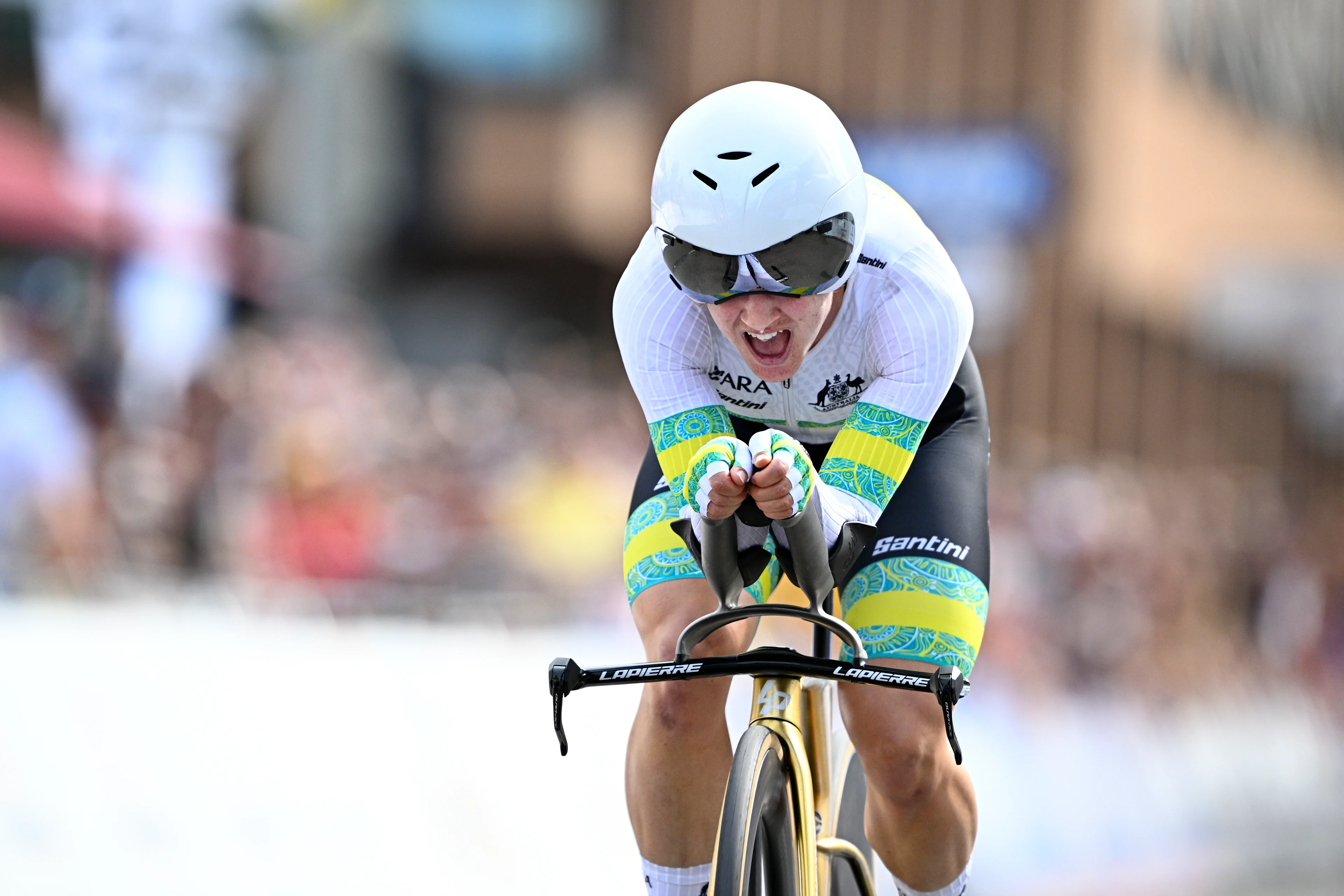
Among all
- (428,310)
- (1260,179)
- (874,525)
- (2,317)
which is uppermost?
(1260,179)

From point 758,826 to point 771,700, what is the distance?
14.2 inches

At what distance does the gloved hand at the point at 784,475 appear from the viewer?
362 centimetres

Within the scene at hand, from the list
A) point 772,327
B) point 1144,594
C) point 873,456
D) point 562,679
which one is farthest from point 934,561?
point 1144,594

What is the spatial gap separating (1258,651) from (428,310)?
Answer: 1380 centimetres

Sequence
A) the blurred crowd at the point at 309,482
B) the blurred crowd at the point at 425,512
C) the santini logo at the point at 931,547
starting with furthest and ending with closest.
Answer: the blurred crowd at the point at 425,512 < the blurred crowd at the point at 309,482 < the santini logo at the point at 931,547

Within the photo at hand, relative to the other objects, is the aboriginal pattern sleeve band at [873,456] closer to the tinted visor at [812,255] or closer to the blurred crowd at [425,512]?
the tinted visor at [812,255]

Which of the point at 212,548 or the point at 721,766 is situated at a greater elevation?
the point at 212,548

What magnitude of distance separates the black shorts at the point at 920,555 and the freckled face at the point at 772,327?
45cm

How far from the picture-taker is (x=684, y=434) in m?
4.14

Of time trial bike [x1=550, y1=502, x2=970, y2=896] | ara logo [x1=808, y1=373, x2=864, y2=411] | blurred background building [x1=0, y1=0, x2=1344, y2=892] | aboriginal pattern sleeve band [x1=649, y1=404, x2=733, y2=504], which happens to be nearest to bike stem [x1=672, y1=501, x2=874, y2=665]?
time trial bike [x1=550, y1=502, x2=970, y2=896]

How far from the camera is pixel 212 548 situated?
336 inches

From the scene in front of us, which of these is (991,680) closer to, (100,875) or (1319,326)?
(100,875)

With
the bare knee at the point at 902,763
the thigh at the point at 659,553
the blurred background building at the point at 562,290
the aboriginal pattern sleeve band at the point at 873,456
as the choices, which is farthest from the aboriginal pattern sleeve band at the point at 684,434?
the blurred background building at the point at 562,290

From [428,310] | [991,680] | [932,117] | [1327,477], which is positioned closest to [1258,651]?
[991,680]
